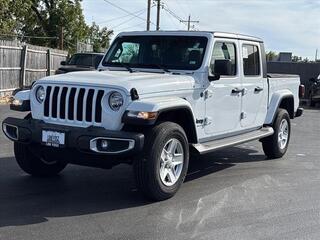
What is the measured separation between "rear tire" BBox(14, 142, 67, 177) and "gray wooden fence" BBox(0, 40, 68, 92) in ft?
36.8

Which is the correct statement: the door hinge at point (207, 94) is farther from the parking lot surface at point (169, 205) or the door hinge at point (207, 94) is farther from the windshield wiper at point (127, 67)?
the parking lot surface at point (169, 205)

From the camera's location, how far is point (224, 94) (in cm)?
736

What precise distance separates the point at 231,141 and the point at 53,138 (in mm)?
2738

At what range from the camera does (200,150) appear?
265 inches

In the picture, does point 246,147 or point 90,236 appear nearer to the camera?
point 90,236

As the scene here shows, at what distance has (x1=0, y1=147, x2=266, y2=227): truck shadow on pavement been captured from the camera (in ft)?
18.2

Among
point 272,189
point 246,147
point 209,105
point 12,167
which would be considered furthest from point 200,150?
point 246,147

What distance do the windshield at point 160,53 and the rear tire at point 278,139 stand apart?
2.57 metres

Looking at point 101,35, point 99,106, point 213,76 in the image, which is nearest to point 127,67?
point 213,76

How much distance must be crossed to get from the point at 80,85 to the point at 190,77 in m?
1.52

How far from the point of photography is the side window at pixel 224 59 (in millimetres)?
6926

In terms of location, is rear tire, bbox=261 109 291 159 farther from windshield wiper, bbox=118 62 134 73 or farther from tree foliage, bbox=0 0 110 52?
tree foliage, bbox=0 0 110 52

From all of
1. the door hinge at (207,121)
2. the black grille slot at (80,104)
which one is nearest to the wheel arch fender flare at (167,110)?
the door hinge at (207,121)

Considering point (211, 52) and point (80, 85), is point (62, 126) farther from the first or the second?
point (211, 52)
